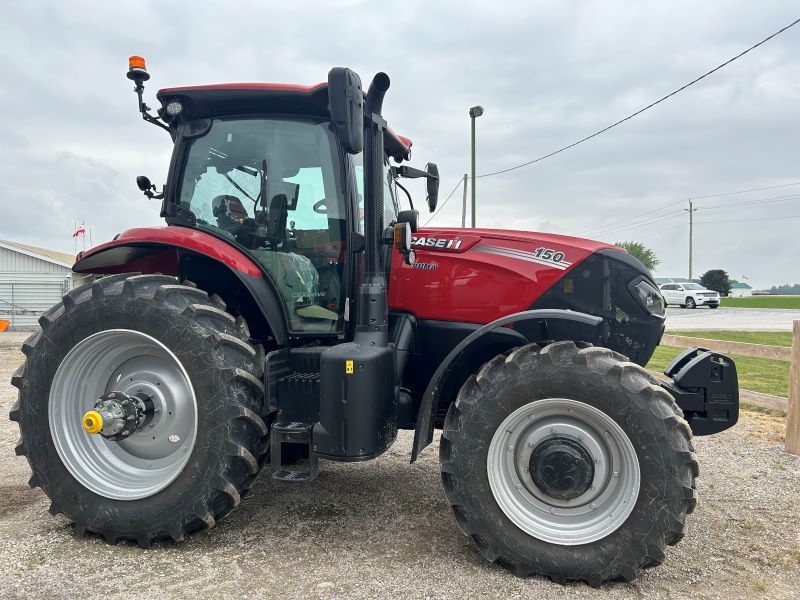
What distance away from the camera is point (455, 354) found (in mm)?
2906

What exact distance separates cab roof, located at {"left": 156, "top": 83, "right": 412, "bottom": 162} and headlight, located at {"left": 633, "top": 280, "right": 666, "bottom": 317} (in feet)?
6.92

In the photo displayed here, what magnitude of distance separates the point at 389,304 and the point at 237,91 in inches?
61.4

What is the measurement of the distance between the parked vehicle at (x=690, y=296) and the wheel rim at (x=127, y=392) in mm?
32926

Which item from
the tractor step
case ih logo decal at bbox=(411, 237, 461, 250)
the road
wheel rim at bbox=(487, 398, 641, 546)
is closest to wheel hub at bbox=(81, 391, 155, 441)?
the tractor step

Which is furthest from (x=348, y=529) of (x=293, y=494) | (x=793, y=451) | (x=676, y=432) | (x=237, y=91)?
(x=793, y=451)

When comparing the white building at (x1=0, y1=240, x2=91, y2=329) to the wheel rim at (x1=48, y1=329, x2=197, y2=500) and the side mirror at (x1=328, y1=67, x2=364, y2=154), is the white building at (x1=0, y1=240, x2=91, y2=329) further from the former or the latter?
the side mirror at (x1=328, y1=67, x2=364, y2=154)

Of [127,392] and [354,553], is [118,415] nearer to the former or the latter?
[127,392]

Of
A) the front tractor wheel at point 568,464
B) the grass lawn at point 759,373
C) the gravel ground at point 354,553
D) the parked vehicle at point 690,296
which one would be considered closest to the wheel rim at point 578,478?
the front tractor wheel at point 568,464

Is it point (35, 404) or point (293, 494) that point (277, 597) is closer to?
point (293, 494)

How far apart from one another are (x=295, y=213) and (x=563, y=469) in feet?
6.78

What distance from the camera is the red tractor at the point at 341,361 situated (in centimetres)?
272

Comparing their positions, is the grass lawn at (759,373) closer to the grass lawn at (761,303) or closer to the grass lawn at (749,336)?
the grass lawn at (749,336)

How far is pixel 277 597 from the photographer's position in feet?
8.25

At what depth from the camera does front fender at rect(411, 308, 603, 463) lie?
9.41ft
